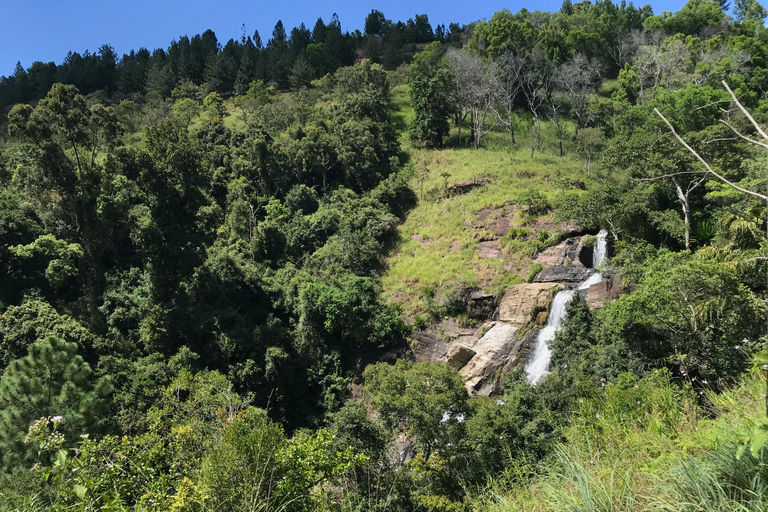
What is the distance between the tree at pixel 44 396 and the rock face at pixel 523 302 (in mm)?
16578

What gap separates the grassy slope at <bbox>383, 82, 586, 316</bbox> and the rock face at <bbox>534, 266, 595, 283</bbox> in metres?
1.11

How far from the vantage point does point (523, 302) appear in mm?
20469

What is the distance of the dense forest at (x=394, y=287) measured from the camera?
4.87 meters

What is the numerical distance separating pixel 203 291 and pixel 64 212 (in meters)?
7.40

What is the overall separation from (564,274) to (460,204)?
10622 mm

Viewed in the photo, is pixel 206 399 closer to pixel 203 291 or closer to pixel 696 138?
pixel 203 291

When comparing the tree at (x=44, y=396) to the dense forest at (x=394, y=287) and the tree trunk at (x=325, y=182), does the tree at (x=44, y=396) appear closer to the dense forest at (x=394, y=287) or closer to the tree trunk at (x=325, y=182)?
the dense forest at (x=394, y=287)

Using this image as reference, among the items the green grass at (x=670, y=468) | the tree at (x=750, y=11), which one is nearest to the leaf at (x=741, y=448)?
the green grass at (x=670, y=468)

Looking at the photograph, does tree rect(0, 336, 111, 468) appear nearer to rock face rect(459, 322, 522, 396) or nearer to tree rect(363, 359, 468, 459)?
tree rect(363, 359, 468, 459)

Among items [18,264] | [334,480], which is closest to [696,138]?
[334,480]

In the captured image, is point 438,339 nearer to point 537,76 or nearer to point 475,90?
point 475,90

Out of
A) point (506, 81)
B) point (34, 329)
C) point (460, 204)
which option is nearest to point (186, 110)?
point (506, 81)

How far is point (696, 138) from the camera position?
56.5ft

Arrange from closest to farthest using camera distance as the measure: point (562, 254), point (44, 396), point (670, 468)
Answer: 1. point (670, 468)
2. point (44, 396)
3. point (562, 254)
